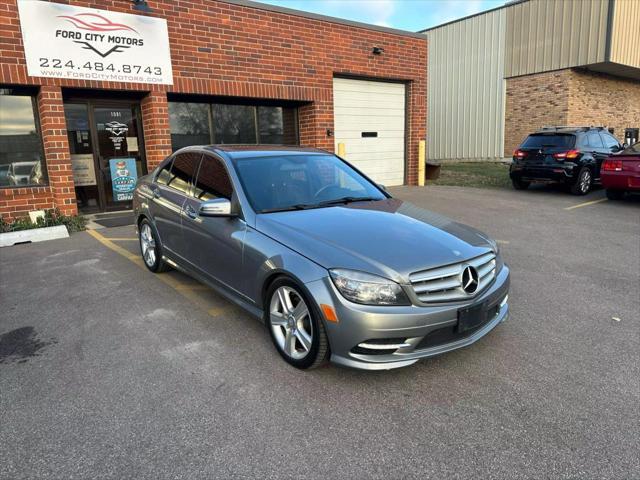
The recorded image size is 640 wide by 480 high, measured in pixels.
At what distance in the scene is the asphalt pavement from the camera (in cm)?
243

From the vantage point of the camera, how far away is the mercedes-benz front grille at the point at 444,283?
2.96 m

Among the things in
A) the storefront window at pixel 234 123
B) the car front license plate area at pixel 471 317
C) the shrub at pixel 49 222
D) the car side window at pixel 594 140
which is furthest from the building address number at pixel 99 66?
the car side window at pixel 594 140

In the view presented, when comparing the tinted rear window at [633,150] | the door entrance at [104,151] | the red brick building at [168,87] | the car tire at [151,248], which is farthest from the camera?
the tinted rear window at [633,150]

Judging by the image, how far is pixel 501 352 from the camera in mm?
3607

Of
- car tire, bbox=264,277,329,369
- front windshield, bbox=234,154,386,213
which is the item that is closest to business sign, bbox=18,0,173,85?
front windshield, bbox=234,154,386,213

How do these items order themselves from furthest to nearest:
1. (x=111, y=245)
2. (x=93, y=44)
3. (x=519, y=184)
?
1. (x=519, y=184)
2. (x=93, y=44)
3. (x=111, y=245)

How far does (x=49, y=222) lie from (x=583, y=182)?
40.1 feet

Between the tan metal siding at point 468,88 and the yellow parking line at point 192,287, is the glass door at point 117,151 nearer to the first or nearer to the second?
the yellow parking line at point 192,287

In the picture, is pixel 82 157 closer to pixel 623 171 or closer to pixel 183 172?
pixel 183 172

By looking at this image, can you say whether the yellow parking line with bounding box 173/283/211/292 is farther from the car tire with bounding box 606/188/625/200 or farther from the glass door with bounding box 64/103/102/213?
the car tire with bounding box 606/188/625/200

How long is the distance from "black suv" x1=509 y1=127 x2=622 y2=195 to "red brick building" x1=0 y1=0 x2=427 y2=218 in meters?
4.17

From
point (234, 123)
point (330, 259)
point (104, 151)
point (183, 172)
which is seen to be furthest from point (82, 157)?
point (330, 259)

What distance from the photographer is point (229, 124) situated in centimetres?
1167

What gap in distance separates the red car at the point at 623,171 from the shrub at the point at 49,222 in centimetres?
1132
